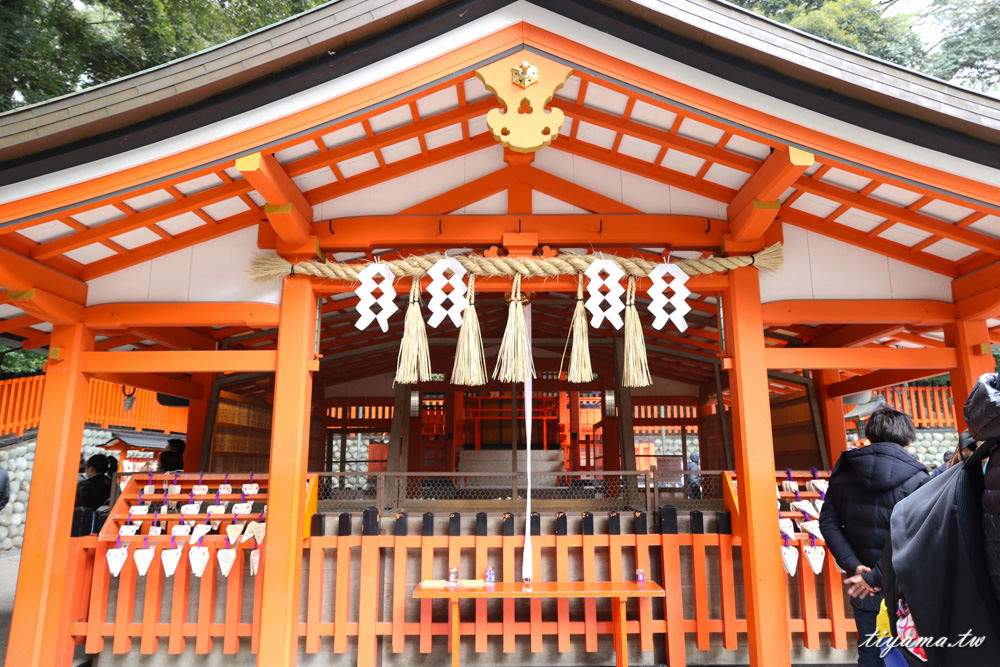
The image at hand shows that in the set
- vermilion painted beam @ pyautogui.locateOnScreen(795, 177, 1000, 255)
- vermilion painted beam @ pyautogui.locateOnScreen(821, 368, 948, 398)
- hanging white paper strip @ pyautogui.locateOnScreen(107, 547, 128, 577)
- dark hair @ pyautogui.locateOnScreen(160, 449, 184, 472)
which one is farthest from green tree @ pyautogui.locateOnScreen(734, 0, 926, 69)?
hanging white paper strip @ pyautogui.locateOnScreen(107, 547, 128, 577)

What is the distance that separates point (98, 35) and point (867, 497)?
1258 cm

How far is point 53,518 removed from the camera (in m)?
4.21

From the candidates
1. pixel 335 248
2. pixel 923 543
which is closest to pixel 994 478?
pixel 923 543

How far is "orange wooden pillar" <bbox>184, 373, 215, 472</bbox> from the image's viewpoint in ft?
24.9

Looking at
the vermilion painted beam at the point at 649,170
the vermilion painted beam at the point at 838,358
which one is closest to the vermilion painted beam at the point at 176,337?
the vermilion painted beam at the point at 649,170

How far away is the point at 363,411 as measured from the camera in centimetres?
1057

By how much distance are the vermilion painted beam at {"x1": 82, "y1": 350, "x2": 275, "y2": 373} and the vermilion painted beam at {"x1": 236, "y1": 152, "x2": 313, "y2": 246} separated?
2.69 feet

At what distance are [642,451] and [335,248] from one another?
13562 millimetres

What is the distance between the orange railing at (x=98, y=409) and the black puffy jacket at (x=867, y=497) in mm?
8060

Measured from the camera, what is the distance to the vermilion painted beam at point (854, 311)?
4.46m

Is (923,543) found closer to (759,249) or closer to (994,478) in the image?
(994,478)

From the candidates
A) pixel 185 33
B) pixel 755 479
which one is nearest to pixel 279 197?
pixel 755 479

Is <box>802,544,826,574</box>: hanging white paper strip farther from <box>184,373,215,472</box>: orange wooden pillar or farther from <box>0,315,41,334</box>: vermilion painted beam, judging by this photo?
<box>184,373,215,472</box>: orange wooden pillar

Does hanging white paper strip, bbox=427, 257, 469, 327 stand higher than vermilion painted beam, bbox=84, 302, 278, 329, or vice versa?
hanging white paper strip, bbox=427, 257, 469, 327
